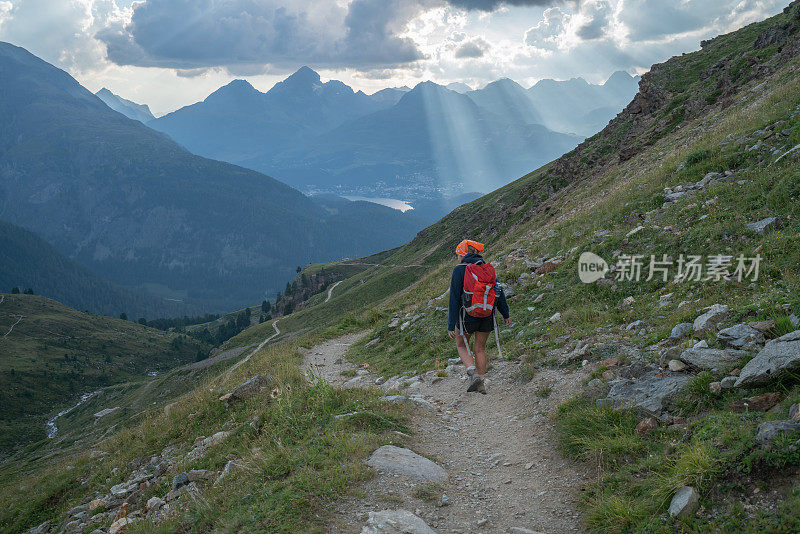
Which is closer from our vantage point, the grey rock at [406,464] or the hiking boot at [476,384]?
the grey rock at [406,464]

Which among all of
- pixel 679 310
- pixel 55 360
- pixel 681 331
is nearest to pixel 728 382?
pixel 681 331

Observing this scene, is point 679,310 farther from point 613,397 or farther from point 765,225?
point 765,225

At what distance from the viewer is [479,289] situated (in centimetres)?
1073

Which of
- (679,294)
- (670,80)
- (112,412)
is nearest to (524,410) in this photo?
(679,294)

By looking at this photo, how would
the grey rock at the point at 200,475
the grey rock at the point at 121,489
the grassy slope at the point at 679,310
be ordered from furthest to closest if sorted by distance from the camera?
1. the grey rock at the point at 121,489
2. the grey rock at the point at 200,475
3. the grassy slope at the point at 679,310

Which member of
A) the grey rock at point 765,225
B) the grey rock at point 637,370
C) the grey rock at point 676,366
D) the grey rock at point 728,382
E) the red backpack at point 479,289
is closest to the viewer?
the grey rock at point 728,382

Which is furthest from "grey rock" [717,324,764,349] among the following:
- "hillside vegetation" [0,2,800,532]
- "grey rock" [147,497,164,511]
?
"grey rock" [147,497,164,511]

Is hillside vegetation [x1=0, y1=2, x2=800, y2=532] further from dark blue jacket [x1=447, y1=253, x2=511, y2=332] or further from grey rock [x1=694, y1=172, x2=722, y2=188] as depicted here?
dark blue jacket [x1=447, y1=253, x2=511, y2=332]

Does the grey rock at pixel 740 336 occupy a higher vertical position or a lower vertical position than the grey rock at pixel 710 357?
higher

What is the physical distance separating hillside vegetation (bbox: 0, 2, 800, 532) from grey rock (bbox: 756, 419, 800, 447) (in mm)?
32

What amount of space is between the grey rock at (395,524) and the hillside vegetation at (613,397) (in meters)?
0.63

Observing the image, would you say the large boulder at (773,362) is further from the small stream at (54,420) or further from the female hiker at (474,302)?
the small stream at (54,420)

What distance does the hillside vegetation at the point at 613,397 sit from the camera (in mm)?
4918

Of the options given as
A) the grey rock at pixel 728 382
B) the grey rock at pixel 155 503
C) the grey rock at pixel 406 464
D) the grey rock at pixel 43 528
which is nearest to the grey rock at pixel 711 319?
the grey rock at pixel 728 382
